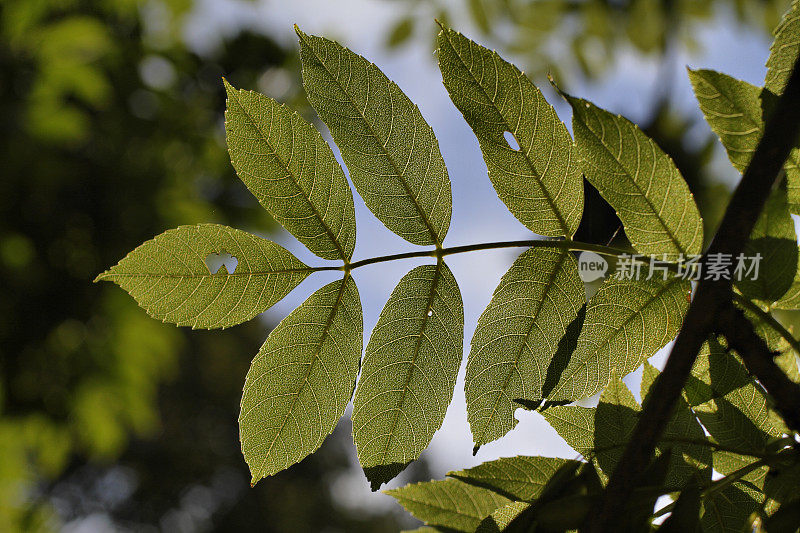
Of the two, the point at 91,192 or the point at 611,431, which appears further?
the point at 91,192

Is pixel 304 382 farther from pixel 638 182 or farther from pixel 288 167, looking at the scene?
pixel 638 182

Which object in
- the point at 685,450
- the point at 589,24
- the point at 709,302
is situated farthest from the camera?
the point at 589,24

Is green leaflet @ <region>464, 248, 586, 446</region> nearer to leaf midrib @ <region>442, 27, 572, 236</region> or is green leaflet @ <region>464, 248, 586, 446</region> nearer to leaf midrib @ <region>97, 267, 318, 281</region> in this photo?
leaf midrib @ <region>442, 27, 572, 236</region>

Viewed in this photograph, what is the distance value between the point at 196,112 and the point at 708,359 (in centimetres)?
401

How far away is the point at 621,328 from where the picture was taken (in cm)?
70

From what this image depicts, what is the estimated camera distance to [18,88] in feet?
11.3

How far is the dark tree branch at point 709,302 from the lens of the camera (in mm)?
485

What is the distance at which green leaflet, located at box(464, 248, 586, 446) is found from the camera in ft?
2.27

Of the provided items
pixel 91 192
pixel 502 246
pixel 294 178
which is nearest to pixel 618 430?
pixel 502 246

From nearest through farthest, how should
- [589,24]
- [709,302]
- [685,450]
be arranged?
Answer: [709,302], [685,450], [589,24]

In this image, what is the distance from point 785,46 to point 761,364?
0.33m

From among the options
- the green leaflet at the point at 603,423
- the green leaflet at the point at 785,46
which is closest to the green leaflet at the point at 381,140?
the green leaflet at the point at 603,423

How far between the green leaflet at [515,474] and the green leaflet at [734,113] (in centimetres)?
39

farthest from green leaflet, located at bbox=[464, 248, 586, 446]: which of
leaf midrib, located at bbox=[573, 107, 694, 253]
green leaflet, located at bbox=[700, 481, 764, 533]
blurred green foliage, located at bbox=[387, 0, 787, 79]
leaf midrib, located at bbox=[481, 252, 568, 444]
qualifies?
blurred green foliage, located at bbox=[387, 0, 787, 79]
